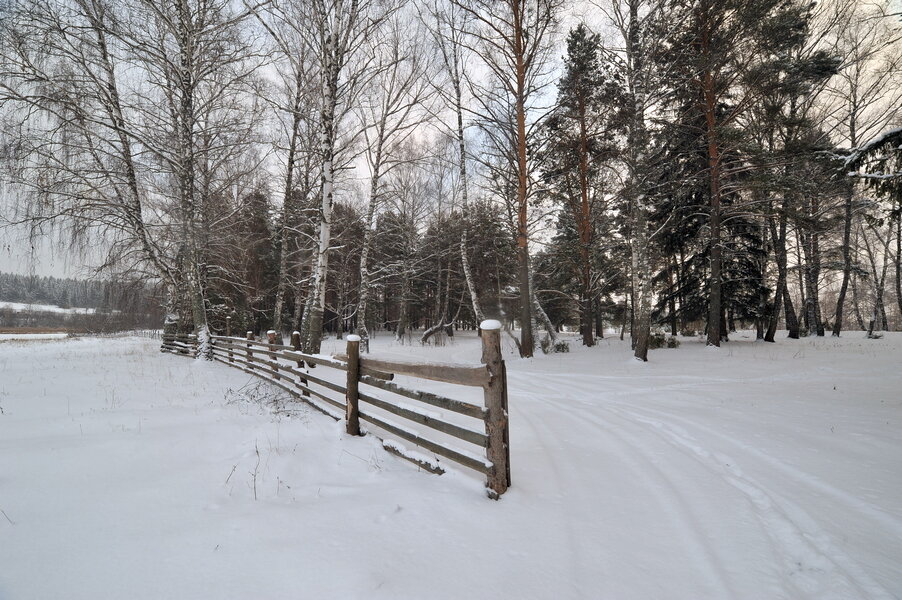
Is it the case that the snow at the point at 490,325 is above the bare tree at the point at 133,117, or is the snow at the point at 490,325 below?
below

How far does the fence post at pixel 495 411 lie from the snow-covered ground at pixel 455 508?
0.65 feet

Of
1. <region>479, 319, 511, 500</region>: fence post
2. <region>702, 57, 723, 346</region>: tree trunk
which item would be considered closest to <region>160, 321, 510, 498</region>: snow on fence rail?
<region>479, 319, 511, 500</region>: fence post

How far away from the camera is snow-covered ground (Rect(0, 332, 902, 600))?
6.92 feet

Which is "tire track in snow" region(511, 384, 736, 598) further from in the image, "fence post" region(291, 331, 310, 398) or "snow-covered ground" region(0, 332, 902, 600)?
"fence post" region(291, 331, 310, 398)

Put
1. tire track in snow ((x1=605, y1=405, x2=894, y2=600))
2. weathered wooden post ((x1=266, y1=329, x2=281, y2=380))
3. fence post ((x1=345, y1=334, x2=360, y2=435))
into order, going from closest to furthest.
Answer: tire track in snow ((x1=605, y1=405, x2=894, y2=600)) < fence post ((x1=345, y1=334, x2=360, y2=435)) < weathered wooden post ((x1=266, y1=329, x2=281, y2=380))

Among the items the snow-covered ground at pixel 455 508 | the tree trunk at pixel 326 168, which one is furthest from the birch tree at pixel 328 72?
the snow-covered ground at pixel 455 508

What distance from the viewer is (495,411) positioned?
3074 millimetres

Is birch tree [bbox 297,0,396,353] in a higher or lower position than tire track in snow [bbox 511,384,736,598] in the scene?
higher

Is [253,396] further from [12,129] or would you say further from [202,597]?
[12,129]

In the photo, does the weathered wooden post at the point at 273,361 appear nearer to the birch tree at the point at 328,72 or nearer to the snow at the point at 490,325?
the birch tree at the point at 328,72

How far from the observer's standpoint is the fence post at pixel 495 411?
3053mm

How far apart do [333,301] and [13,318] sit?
210ft

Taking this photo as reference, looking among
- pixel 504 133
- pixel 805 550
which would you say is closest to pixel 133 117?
pixel 504 133

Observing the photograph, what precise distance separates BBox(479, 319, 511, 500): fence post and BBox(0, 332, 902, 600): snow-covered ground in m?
0.20
